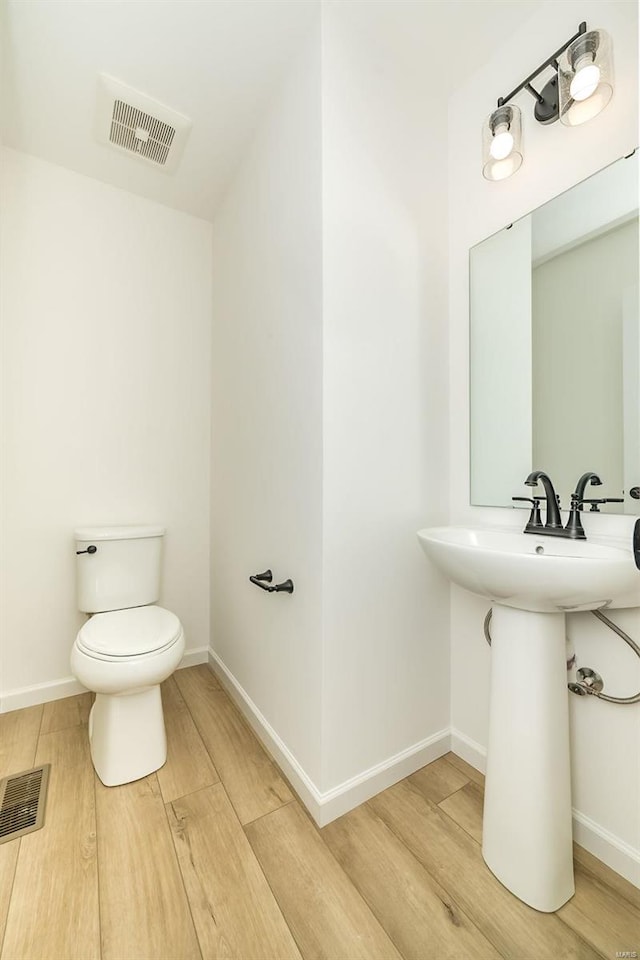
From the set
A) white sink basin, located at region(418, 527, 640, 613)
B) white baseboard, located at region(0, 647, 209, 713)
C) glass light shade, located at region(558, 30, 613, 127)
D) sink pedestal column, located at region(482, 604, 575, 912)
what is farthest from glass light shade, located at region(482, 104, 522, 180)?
white baseboard, located at region(0, 647, 209, 713)

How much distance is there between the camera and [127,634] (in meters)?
1.45

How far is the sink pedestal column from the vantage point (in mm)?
974

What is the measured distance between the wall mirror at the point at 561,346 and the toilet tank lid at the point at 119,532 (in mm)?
1421

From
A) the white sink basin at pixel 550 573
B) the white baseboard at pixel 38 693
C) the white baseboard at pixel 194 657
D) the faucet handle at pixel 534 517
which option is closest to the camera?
the white sink basin at pixel 550 573

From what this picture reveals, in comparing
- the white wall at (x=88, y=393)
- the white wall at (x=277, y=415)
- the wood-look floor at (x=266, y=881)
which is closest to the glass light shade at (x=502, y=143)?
the white wall at (x=277, y=415)

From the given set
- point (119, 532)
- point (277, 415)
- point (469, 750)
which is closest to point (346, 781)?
point (469, 750)

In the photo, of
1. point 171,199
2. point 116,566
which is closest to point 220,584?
point 116,566

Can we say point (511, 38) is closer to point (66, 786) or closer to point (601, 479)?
point (601, 479)

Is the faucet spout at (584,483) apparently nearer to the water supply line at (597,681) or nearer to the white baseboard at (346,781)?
the water supply line at (597,681)

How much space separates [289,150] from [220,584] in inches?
72.5

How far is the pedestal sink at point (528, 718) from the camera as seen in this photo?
0.94 m

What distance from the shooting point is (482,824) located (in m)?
1.17

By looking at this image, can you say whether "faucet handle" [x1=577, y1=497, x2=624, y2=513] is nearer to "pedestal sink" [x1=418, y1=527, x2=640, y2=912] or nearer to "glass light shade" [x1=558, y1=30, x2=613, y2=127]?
"pedestal sink" [x1=418, y1=527, x2=640, y2=912]

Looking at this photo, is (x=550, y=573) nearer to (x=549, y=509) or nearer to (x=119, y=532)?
(x=549, y=509)
